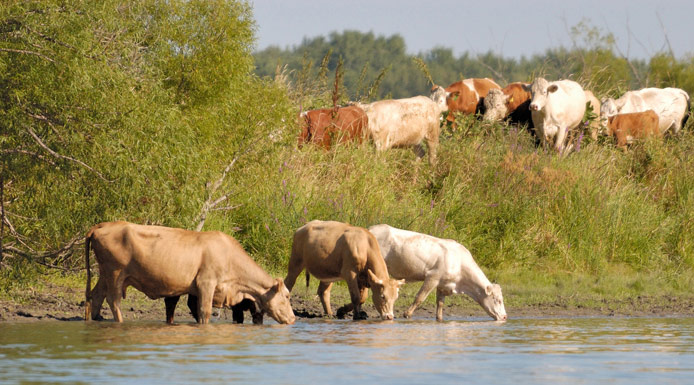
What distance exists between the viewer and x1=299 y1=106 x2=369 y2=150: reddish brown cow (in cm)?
2216

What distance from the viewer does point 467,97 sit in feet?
85.3

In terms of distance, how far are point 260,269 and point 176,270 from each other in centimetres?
114

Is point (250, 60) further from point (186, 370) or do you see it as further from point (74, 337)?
point (186, 370)

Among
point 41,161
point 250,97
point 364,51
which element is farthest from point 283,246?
point 364,51

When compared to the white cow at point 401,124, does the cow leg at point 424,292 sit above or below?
below

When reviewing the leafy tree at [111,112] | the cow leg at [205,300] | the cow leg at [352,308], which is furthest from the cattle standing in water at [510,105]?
the cow leg at [205,300]

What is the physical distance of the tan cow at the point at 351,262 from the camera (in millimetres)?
13805

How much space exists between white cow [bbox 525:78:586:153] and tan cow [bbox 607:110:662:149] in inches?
53.0

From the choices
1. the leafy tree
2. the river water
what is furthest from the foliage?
the river water

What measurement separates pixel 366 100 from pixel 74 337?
50.9 ft

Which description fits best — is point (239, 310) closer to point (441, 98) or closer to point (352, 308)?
point (352, 308)

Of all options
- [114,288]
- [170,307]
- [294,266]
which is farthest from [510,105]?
[114,288]

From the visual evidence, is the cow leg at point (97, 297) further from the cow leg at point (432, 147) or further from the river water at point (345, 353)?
the cow leg at point (432, 147)

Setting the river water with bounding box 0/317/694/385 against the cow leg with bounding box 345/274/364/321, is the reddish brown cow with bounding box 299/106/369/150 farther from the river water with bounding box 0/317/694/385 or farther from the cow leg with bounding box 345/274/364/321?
the river water with bounding box 0/317/694/385
